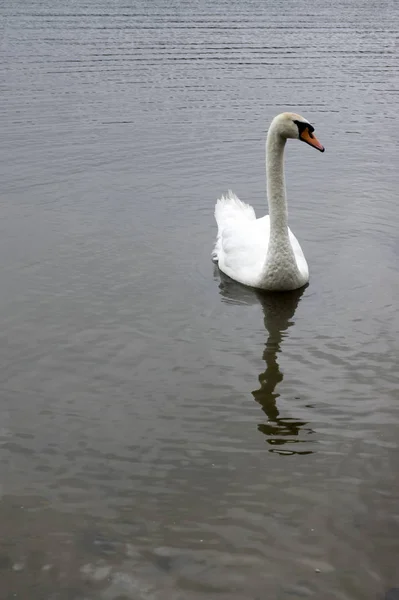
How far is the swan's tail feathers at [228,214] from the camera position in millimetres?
10672

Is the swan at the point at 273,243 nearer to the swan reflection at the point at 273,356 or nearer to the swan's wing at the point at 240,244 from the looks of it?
the swan's wing at the point at 240,244

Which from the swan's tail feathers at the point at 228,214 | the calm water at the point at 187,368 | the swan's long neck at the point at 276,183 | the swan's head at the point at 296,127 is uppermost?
the swan's head at the point at 296,127

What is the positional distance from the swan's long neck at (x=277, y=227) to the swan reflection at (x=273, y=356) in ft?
0.79

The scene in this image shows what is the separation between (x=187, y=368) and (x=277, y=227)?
8.11ft

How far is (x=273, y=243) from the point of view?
9.32 metres

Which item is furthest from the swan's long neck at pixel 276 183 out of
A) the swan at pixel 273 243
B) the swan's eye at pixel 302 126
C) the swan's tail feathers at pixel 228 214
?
the swan's tail feathers at pixel 228 214

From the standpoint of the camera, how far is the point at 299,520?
554cm

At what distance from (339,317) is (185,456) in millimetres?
3064

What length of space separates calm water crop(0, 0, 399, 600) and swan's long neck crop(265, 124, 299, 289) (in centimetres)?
31

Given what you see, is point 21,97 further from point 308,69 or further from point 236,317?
point 236,317

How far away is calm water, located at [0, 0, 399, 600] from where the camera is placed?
17.1ft

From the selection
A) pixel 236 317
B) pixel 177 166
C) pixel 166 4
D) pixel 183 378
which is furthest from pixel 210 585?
pixel 166 4

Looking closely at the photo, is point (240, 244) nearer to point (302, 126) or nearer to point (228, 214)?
point (228, 214)

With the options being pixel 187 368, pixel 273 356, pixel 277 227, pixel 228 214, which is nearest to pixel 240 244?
pixel 277 227
